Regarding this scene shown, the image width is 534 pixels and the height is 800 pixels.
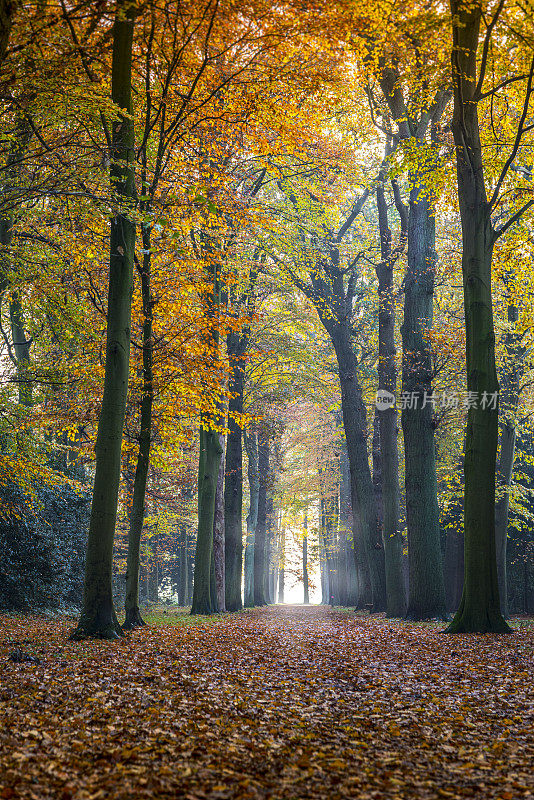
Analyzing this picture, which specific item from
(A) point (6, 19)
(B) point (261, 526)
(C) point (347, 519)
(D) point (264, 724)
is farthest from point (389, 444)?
(B) point (261, 526)

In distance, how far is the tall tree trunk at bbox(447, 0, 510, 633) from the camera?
9.41 m

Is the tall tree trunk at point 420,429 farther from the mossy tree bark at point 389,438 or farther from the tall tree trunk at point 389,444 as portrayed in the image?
the tall tree trunk at point 389,444

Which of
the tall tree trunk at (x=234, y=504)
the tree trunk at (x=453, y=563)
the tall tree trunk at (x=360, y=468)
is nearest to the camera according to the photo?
the tall tree trunk at (x=360, y=468)

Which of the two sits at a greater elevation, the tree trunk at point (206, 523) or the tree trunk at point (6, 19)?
the tree trunk at point (6, 19)

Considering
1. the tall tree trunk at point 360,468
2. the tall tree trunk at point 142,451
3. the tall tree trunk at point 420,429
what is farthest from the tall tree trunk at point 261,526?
the tall tree trunk at point 142,451

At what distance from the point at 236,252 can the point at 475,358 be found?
7.43m

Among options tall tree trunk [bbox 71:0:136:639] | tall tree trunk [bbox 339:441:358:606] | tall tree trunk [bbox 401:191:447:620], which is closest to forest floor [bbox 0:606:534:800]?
tall tree trunk [bbox 71:0:136:639]

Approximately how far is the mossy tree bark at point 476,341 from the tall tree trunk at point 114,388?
16.0 feet

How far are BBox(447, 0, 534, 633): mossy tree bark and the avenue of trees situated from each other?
0.03 metres

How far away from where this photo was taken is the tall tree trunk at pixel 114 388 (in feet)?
28.6

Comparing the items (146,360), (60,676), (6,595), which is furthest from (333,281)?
(60,676)

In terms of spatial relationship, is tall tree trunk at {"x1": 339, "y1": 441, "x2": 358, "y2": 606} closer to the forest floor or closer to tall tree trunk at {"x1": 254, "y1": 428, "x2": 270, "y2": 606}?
tall tree trunk at {"x1": 254, "y1": 428, "x2": 270, "y2": 606}

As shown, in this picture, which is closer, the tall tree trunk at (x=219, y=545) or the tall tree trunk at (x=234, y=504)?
the tall tree trunk at (x=219, y=545)

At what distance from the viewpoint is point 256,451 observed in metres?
28.3
